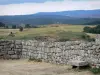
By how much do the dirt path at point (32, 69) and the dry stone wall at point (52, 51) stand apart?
0.59 metres

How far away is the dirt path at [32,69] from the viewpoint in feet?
44.4

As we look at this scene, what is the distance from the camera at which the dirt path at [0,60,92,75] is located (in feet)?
44.4

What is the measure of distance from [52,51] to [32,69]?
2.04 m

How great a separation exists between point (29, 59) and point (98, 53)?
185 inches

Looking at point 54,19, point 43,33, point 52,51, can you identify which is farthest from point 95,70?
point 54,19

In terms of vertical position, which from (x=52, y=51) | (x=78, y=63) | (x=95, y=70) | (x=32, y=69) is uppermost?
(x=52, y=51)

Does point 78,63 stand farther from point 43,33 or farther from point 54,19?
point 54,19

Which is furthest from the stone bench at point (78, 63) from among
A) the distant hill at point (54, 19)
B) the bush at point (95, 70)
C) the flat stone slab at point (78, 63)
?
the distant hill at point (54, 19)

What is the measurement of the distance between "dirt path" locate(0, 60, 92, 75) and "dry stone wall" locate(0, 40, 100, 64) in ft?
1.94

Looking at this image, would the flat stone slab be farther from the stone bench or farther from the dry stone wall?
the dry stone wall

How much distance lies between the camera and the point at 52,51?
53.2 feet

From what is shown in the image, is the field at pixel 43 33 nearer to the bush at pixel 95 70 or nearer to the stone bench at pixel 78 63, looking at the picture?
the stone bench at pixel 78 63

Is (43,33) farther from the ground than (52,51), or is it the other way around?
(52,51)

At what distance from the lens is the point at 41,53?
16828 mm
